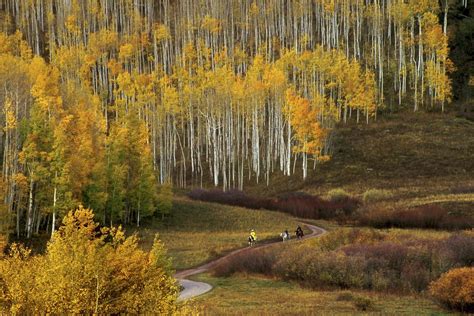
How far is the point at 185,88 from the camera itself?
96.2 meters

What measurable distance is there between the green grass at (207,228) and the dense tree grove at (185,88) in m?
3.77

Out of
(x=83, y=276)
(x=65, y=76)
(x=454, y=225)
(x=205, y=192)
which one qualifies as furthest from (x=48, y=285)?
(x=65, y=76)

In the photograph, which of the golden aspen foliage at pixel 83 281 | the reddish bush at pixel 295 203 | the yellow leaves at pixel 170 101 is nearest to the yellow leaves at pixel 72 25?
the yellow leaves at pixel 170 101

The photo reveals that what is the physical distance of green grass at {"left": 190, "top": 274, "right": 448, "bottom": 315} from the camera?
934 inches

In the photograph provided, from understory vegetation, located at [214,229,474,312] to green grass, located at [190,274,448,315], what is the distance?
4.21 feet

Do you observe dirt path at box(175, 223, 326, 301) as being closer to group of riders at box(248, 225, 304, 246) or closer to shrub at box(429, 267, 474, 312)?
group of riders at box(248, 225, 304, 246)

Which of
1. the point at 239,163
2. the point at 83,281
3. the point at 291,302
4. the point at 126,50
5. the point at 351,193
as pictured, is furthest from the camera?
the point at 126,50

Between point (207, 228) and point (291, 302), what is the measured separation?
1293 inches

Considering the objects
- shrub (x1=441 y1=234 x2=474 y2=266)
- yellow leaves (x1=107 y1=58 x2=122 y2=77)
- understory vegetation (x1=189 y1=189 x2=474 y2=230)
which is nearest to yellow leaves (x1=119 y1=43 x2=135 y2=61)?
yellow leaves (x1=107 y1=58 x2=122 y2=77)

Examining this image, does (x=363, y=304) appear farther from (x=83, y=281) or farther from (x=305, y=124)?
(x=305, y=124)

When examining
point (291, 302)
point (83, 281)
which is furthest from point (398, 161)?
point (83, 281)

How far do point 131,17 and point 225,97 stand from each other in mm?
50930

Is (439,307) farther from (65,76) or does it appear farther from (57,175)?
(65,76)

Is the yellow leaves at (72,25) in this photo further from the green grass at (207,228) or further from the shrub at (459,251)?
the shrub at (459,251)
